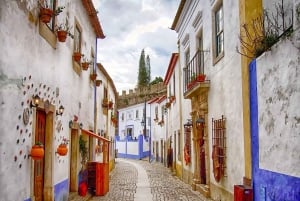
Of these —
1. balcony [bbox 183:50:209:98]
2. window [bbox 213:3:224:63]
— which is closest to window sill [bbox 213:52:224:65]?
window [bbox 213:3:224:63]

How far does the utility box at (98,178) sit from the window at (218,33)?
5.33 metres

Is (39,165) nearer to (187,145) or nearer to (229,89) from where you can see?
(229,89)

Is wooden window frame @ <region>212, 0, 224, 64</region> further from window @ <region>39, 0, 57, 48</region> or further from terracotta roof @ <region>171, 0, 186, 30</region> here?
window @ <region>39, 0, 57, 48</region>

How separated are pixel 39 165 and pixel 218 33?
242 inches

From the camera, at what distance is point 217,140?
10.7 m

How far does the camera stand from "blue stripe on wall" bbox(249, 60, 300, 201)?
17.5ft

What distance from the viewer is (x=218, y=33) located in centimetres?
1103

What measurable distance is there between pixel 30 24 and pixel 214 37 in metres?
6.17

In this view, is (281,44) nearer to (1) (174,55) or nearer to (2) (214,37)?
(2) (214,37)

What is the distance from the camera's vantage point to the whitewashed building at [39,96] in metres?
5.56

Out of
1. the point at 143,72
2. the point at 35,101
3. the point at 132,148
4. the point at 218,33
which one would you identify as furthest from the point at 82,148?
the point at 143,72

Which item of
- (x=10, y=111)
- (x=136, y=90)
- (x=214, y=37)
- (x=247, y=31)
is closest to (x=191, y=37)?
Result: (x=214, y=37)

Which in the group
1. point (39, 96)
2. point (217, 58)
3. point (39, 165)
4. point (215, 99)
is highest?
point (217, 58)

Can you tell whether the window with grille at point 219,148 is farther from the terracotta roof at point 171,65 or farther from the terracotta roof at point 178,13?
the terracotta roof at point 171,65
